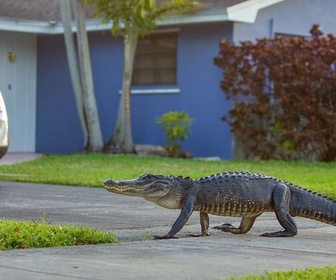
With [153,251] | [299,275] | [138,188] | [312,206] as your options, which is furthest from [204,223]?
[299,275]

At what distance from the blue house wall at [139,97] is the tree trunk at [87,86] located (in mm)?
1335

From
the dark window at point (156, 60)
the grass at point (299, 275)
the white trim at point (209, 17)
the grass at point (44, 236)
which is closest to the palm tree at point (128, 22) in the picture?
the white trim at point (209, 17)

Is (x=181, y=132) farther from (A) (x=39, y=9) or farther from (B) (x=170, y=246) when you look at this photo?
Result: (B) (x=170, y=246)

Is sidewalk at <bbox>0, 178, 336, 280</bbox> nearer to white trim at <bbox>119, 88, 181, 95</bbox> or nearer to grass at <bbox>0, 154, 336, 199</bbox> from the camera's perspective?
grass at <bbox>0, 154, 336, 199</bbox>

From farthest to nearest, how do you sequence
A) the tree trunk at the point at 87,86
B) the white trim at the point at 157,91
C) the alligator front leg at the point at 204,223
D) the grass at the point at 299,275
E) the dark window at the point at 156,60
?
the dark window at the point at 156,60, the white trim at the point at 157,91, the tree trunk at the point at 87,86, the alligator front leg at the point at 204,223, the grass at the point at 299,275

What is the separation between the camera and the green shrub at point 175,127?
829 inches

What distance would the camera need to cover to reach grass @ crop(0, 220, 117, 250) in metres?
7.75

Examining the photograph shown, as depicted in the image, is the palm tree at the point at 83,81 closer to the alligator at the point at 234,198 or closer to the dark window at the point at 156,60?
the dark window at the point at 156,60

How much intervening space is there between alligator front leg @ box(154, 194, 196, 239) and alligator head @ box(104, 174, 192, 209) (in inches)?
3.8

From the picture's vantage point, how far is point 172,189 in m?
8.63

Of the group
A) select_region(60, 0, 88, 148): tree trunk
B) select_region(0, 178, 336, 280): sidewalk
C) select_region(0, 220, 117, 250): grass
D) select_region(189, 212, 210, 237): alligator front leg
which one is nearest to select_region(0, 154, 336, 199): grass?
select_region(60, 0, 88, 148): tree trunk

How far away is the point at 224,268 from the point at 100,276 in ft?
3.04

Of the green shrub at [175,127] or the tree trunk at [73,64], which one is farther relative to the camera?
the tree trunk at [73,64]

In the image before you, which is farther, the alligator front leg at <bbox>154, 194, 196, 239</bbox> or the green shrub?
the green shrub
